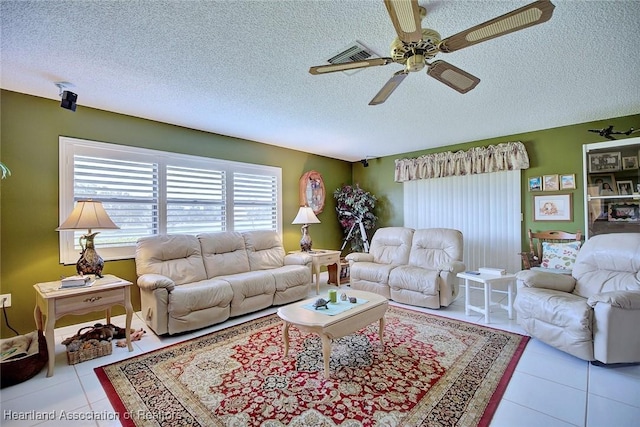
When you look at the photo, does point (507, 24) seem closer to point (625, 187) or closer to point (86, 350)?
point (625, 187)

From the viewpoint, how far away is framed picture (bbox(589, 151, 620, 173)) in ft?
12.0

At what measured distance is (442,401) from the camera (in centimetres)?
193

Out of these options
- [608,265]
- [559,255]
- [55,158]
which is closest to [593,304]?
[608,265]

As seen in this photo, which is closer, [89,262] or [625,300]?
[625,300]

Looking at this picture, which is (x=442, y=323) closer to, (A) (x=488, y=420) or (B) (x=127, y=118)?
(A) (x=488, y=420)

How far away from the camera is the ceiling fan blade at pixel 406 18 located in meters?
1.28

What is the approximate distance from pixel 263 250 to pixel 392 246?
6.53ft

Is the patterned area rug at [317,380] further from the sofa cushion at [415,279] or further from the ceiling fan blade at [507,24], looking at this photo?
the ceiling fan blade at [507,24]

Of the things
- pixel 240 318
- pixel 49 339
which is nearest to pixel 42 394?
pixel 49 339

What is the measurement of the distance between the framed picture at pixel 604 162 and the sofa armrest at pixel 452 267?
6.83ft

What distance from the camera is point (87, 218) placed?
2662 mm

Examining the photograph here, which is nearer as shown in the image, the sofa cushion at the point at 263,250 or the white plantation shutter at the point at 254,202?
the sofa cushion at the point at 263,250

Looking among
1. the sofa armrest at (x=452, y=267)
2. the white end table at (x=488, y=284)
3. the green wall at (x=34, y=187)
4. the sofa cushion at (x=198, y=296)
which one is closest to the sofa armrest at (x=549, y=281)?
the white end table at (x=488, y=284)

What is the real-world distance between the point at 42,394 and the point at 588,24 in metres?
4.41
